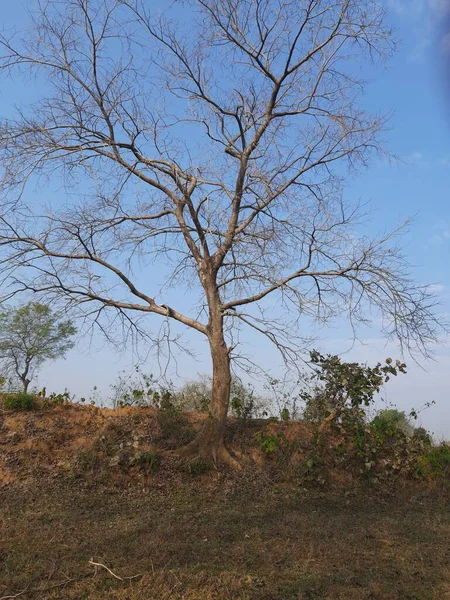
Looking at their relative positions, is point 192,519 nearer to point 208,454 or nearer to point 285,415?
point 208,454

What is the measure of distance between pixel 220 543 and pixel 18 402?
17.3 ft

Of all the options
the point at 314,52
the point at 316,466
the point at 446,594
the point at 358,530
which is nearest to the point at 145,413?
the point at 316,466

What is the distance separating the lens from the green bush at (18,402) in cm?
988

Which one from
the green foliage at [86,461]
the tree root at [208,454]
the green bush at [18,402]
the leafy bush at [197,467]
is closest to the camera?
the green foliage at [86,461]

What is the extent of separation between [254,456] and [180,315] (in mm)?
2705

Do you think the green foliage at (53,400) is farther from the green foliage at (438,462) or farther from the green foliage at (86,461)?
the green foliage at (438,462)

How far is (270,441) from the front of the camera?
9484 millimetres

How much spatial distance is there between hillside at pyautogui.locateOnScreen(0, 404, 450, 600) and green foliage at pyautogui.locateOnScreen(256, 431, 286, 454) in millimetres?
31

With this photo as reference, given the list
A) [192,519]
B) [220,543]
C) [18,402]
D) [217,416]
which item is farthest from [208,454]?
[18,402]

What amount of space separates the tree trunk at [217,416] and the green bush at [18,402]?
116 inches

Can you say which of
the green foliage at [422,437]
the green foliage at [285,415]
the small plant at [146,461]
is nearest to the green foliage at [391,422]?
the green foliage at [422,437]

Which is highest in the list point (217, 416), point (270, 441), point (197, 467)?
point (217, 416)

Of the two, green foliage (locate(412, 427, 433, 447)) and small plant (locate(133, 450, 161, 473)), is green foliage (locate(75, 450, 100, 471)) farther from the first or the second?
green foliage (locate(412, 427, 433, 447))

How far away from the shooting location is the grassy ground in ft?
16.1
